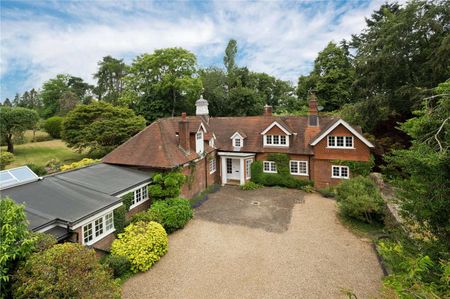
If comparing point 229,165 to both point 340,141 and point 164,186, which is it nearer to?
point 164,186

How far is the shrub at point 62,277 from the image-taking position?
19.7ft

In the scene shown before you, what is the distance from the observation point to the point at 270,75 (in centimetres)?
5134

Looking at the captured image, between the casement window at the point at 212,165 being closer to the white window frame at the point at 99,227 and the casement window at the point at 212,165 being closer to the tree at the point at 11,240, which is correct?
the white window frame at the point at 99,227

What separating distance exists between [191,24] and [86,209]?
378 inches

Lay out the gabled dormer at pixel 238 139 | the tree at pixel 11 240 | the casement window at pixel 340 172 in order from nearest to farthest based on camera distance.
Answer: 1. the tree at pixel 11 240
2. the casement window at pixel 340 172
3. the gabled dormer at pixel 238 139

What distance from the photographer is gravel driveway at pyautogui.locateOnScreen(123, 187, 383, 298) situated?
9.15 metres

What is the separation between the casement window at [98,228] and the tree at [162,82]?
1202 inches

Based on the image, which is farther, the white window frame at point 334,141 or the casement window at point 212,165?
the casement window at point 212,165

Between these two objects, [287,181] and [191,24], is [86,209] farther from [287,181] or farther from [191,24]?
[287,181]

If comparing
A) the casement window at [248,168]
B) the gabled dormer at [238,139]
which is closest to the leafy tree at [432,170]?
the casement window at [248,168]

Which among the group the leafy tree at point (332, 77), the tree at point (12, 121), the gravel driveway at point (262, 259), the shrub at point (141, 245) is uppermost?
the leafy tree at point (332, 77)

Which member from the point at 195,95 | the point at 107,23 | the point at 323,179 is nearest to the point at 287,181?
the point at 323,179

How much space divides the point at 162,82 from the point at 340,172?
3052cm

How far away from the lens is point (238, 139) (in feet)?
76.8
